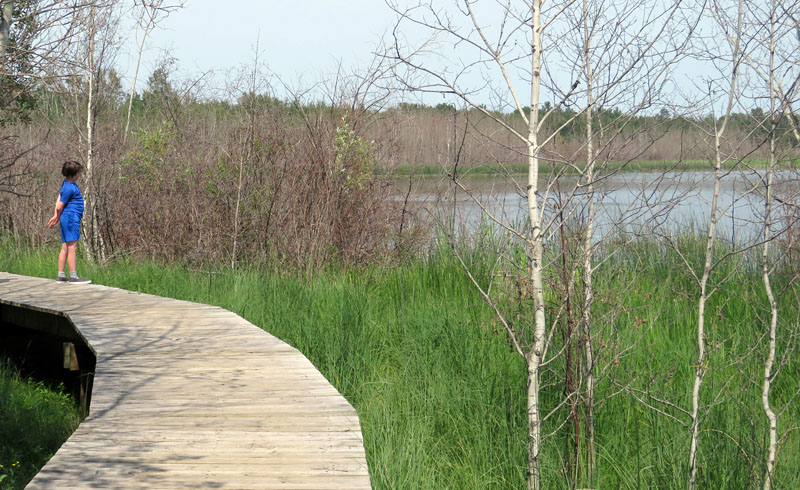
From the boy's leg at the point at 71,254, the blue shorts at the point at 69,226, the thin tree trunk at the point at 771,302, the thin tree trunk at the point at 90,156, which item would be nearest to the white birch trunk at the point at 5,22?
the blue shorts at the point at 69,226

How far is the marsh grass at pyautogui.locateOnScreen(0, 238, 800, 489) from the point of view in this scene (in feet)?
12.3

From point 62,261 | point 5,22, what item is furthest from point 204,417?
point 62,261

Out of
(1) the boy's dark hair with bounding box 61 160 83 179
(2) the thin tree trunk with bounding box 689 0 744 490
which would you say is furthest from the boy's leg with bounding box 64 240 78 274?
(2) the thin tree trunk with bounding box 689 0 744 490

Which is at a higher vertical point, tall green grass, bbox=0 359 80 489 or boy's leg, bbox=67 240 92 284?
boy's leg, bbox=67 240 92 284

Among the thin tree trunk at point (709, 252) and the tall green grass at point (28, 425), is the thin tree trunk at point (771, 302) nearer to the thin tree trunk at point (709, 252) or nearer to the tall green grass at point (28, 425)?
the thin tree trunk at point (709, 252)

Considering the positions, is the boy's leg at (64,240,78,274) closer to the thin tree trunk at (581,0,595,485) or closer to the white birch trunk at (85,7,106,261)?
the white birch trunk at (85,7,106,261)

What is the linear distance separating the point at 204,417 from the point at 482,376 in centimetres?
182

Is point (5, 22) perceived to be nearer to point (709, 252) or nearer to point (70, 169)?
point (70, 169)

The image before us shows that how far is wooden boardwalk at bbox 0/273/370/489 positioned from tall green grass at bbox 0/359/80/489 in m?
1.12

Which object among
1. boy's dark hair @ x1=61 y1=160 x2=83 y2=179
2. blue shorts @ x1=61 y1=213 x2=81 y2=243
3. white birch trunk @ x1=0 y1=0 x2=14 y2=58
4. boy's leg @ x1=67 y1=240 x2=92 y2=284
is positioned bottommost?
boy's leg @ x1=67 y1=240 x2=92 y2=284

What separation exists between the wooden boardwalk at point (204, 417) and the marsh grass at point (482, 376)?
1.44 feet

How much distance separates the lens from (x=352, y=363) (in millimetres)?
4957

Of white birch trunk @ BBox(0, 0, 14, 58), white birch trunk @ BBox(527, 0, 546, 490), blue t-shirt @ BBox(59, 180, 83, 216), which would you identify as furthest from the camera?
blue t-shirt @ BBox(59, 180, 83, 216)

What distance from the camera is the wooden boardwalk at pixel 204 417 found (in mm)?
2648
